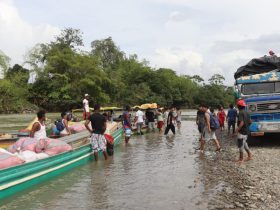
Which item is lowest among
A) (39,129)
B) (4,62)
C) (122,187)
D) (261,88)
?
(122,187)

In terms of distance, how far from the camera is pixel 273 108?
14430 millimetres

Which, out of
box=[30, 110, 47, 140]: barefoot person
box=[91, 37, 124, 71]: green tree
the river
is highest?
box=[91, 37, 124, 71]: green tree

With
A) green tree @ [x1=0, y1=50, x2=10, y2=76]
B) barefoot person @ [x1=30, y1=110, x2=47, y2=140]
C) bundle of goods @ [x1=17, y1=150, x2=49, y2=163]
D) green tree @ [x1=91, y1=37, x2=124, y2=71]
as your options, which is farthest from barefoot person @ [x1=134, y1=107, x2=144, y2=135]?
green tree @ [x1=91, y1=37, x2=124, y2=71]

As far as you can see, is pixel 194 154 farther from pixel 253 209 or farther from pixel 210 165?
pixel 253 209

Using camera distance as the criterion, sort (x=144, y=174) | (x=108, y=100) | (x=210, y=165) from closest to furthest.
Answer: (x=144, y=174), (x=210, y=165), (x=108, y=100)

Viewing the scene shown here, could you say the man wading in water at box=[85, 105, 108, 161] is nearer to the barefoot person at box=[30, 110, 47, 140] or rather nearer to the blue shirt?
the barefoot person at box=[30, 110, 47, 140]

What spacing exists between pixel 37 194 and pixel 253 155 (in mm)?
7616

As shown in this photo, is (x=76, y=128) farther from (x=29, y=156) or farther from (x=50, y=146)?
(x=29, y=156)

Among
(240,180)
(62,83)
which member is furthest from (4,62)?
(240,180)

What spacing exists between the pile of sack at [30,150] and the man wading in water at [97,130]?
1481mm

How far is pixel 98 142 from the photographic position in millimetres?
13336

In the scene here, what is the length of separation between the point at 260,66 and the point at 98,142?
8.03 m

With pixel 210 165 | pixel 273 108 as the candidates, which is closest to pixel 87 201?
pixel 210 165

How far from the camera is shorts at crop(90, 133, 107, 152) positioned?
13.2 metres
